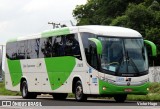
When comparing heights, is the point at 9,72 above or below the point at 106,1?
below

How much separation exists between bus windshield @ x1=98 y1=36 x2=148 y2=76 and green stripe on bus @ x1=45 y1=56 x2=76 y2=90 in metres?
2.34

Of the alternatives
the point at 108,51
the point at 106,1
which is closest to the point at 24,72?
the point at 108,51

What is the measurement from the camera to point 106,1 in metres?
73.7

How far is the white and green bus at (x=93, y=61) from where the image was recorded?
77.2 feet

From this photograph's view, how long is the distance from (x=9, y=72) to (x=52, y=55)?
6.12m

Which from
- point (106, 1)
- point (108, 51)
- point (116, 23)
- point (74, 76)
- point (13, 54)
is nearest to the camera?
point (108, 51)

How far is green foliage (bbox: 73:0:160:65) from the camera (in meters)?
61.4

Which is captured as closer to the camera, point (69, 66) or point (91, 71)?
point (91, 71)

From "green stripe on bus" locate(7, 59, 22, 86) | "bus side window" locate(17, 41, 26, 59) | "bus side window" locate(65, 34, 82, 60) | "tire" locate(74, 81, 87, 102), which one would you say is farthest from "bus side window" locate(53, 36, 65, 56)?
"green stripe on bus" locate(7, 59, 22, 86)

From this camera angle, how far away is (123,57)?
23.7 m

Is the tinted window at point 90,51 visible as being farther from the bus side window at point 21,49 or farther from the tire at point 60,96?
the bus side window at point 21,49

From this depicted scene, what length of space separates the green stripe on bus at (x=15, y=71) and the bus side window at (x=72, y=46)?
6229mm

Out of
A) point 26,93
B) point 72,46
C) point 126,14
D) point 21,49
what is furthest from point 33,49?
point 126,14

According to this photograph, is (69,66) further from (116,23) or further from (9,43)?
(116,23)
